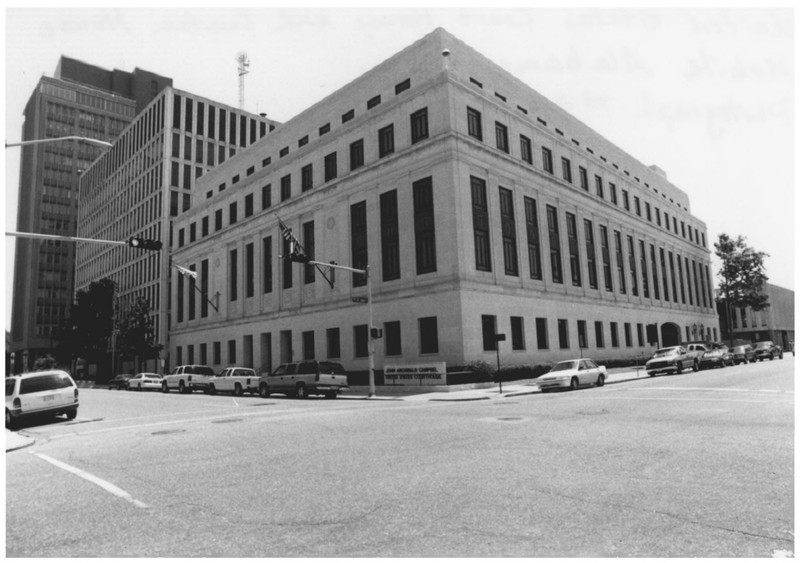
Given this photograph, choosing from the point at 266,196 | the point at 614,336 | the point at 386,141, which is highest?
the point at 386,141

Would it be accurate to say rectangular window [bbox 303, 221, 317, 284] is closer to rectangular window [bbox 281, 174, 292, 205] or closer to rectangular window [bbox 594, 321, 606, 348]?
rectangular window [bbox 281, 174, 292, 205]

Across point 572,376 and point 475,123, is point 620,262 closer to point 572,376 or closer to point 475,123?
point 475,123

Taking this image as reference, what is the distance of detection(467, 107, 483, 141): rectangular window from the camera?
35781mm

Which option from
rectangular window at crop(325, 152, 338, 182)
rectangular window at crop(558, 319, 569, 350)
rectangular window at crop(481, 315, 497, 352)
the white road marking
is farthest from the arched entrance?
the white road marking

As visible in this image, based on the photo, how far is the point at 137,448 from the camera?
1128 centimetres

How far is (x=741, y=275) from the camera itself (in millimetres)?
76938

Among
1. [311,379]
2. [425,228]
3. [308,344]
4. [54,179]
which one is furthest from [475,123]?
[54,179]

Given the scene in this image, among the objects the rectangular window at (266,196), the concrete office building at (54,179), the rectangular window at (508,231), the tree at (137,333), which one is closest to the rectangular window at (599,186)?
the rectangular window at (508,231)

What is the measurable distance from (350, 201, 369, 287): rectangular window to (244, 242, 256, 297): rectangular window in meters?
14.2

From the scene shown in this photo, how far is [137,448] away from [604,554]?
32.3 ft

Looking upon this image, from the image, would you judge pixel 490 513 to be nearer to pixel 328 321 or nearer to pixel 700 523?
pixel 700 523

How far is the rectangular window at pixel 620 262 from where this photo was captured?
49841 millimetres

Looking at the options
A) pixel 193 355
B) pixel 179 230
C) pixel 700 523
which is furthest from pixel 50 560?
pixel 179 230

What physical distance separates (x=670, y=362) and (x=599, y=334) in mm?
10264
